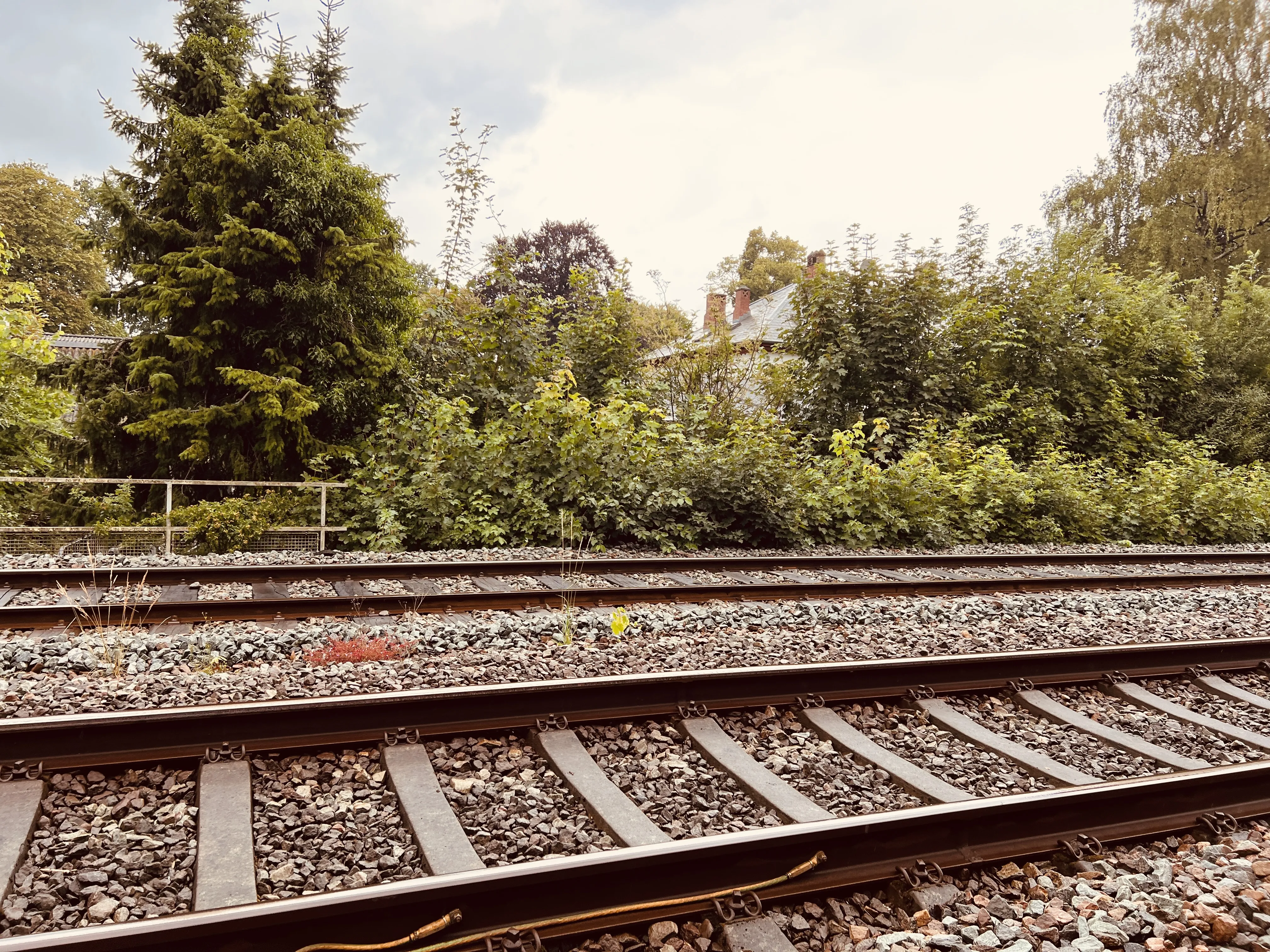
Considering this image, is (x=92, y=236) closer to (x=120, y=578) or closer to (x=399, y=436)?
(x=399, y=436)

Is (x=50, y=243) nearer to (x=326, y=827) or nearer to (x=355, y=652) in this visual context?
(x=355, y=652)

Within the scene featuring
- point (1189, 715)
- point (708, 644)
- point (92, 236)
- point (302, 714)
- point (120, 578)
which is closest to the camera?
point (302, 714)

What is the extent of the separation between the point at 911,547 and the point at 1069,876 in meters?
8.70

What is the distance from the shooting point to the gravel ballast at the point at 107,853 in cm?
222

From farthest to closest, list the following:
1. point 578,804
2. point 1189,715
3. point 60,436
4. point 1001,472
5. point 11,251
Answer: point 11,251 < point 1001,472 < point 60,436 < point 1189,715 < point 578,804

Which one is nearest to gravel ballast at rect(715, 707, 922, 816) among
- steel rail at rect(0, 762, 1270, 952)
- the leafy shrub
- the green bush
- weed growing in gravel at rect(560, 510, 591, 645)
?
steel rail at rect(0, 762, 1270, 952)

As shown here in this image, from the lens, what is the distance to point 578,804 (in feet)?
9.86

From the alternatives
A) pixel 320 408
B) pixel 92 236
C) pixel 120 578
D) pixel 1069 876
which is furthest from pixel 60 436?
pixel 1069 876

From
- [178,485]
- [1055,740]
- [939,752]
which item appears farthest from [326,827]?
[178,485]

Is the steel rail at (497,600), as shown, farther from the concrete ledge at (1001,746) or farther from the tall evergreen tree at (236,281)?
the tall evergreen tree at (236,281)

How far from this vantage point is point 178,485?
10531 mm

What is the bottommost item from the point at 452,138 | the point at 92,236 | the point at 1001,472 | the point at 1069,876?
the point at 1069,876

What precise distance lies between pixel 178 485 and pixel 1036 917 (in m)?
11.2

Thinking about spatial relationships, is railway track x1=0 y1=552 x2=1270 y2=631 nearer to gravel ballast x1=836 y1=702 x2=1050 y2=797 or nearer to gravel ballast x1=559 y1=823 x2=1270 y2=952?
gravel ballast x1=836 y1=702 x2=1050 y2=797
